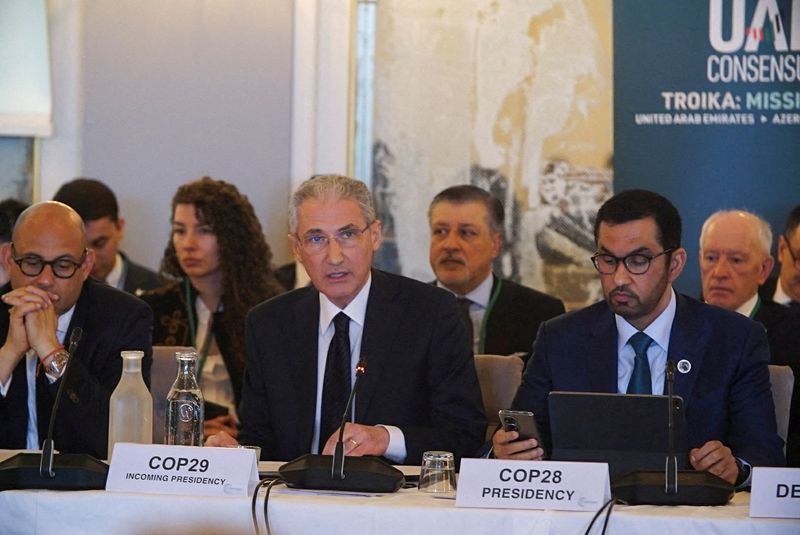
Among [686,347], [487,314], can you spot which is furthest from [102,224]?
[686,347]

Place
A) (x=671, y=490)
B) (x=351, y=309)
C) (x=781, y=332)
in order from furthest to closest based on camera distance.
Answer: (x=781, y=332)
(x=351, y=309)
(x=671, y=490)

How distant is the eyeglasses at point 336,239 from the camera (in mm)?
3607

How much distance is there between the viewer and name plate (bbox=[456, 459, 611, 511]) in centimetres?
255

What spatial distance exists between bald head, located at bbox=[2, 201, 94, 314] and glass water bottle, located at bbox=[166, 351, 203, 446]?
2.42 feet

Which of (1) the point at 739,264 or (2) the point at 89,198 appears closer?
(1) the point at 739,264

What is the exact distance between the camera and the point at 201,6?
6.07 metres

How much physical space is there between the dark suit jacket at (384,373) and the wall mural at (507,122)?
7.37ft

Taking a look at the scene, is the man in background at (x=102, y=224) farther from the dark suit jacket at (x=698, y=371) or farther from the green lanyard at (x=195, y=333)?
the dark suit jacket at (x=698, y=371)

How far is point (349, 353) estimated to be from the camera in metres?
3.62

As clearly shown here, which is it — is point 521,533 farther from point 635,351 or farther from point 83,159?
point 83,159

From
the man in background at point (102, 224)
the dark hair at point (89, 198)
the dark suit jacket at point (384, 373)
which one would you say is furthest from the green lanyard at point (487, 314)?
the dark hair at point (89, 198)

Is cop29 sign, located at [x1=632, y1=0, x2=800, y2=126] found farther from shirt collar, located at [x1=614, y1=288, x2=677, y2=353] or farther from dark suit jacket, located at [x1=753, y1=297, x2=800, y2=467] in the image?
shirt collar, located at [x1=614, y1=288, x2=677, y2=353]

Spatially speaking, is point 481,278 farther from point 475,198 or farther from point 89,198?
point 89,198

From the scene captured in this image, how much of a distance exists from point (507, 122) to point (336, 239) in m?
2.48
